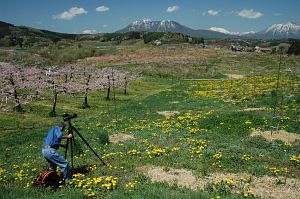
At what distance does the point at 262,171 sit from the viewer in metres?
14.5

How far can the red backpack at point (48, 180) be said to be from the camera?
1224 cm

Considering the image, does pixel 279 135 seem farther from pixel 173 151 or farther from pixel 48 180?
pixel 48 180

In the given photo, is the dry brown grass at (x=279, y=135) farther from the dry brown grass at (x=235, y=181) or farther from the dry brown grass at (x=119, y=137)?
the dry brown grass at (x=119, y=137)

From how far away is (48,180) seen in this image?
1242 centimetres

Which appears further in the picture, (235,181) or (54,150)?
(235,181)

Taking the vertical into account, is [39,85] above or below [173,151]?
above

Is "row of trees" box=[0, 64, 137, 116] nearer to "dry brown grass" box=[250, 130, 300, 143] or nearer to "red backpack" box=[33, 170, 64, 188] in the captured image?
"dry brown grass" box=[250, 130, 300, 143]

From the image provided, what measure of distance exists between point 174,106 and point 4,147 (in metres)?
18.1

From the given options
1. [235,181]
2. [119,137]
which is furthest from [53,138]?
[119,137]

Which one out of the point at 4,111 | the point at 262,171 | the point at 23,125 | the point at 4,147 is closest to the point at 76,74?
the point at 4,111

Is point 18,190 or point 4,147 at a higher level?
point 18,190

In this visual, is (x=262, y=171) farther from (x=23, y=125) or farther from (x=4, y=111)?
(x=4, y=111)

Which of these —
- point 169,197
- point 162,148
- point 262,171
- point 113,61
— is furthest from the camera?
point 113,61

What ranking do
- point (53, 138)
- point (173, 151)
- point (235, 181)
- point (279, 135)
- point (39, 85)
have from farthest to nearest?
point (39, 85) → point (279, 135) → point (173, 151) → point (235, 181) → point (53, 138)
